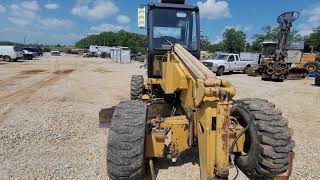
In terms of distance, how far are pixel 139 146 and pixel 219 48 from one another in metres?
83.3

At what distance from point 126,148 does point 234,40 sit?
80.4m

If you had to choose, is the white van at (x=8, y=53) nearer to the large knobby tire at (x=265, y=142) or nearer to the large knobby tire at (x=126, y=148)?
the large knobby tire at (x=126, y=148)

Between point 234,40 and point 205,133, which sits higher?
point 234,40

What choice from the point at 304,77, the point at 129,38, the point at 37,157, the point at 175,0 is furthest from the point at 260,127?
the point at 129,38

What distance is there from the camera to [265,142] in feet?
12.8

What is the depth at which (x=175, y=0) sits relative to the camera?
7.28 metres

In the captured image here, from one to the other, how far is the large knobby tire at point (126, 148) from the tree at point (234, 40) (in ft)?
258

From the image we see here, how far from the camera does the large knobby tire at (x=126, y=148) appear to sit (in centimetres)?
394

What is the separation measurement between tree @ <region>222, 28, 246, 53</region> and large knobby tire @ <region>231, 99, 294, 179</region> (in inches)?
3073

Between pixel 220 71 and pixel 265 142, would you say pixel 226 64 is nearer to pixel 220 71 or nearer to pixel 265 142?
pixel 220 71

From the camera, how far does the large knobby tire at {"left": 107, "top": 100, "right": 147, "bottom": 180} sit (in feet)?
12.9

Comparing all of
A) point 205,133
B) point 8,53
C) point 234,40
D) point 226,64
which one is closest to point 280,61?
point 226,64

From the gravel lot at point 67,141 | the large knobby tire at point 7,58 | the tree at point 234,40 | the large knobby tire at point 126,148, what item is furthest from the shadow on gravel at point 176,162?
the tree at point 234,40

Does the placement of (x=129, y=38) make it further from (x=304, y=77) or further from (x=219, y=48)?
(x=304, y=77)
